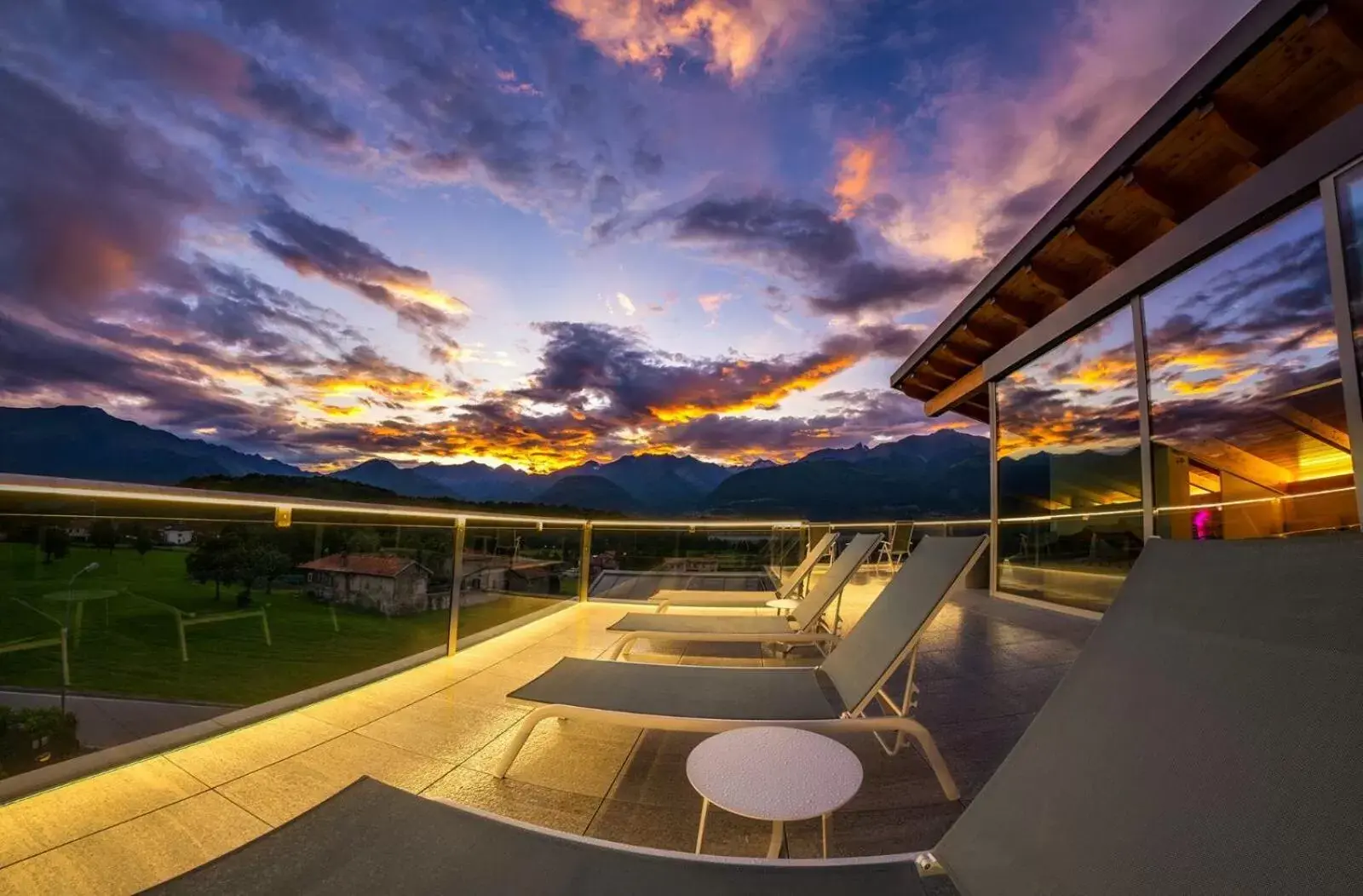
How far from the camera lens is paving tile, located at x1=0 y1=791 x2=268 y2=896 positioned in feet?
5.02

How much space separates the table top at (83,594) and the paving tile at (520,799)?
2163 millimetres

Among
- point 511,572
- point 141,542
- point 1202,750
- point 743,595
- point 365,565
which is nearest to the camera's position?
point 1202,750

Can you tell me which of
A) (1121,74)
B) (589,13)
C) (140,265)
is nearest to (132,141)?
(140,265)

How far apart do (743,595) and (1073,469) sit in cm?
436

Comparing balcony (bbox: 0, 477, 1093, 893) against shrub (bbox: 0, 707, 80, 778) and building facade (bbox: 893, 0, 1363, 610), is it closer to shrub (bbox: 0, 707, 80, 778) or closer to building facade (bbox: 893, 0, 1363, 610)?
shrub (bbox: 0, 707, 80, 778)

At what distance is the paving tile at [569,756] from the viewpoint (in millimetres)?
2238

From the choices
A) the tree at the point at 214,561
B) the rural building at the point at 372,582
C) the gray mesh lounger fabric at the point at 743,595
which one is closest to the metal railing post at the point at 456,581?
the rural building at the point at 372,582

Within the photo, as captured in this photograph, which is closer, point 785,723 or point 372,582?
point 785,723

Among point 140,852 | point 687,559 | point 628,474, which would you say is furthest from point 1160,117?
point 628,474

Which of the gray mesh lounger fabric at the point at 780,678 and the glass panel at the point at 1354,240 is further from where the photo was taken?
the glass panel at the point at 1354,240

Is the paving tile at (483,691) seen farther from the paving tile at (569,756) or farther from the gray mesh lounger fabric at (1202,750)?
the gray mesh lounger fabric at (1202,750)

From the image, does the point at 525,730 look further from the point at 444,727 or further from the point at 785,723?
the point at 785,723

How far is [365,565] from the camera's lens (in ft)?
13.6

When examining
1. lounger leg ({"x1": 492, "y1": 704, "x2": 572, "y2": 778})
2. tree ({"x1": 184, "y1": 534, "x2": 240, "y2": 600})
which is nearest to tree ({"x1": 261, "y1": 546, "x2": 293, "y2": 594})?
tree ({"x1": 184, "y1": 534, "x2": 240, "y2": 600})
